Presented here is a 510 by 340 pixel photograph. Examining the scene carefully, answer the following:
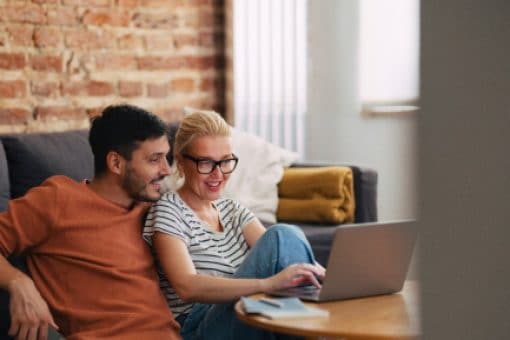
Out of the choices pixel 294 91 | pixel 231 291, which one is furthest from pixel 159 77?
pixel 231 291

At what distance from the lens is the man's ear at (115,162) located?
2338 mm

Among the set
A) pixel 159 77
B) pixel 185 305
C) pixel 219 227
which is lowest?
pixel 185 305

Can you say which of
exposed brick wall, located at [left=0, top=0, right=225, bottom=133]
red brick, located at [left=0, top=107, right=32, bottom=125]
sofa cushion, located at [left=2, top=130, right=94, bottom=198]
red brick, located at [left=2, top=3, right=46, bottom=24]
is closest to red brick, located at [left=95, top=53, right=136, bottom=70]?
exposed brick wall, located at [left=0, top=0, right=225, bottom=133]

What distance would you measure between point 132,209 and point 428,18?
2071 mm

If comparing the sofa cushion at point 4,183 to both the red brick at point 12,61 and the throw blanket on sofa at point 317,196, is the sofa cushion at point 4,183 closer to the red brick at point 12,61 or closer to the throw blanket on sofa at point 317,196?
the red brick at point 12,61

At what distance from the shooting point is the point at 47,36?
3916 mm

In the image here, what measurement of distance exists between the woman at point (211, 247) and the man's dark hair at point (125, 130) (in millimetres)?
95

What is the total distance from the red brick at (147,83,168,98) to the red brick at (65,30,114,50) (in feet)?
1.05

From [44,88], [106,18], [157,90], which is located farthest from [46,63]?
[157,90]

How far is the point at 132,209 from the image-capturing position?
7.64 feet

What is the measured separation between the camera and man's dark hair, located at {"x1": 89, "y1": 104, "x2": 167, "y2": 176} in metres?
2.35

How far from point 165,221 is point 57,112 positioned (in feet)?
6.18

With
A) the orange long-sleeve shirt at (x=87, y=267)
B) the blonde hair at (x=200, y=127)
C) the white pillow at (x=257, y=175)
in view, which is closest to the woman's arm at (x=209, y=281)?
the orange long-sleeve shirt at (x=87, y=267)

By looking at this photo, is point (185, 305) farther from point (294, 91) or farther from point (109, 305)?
point (294, 91)
